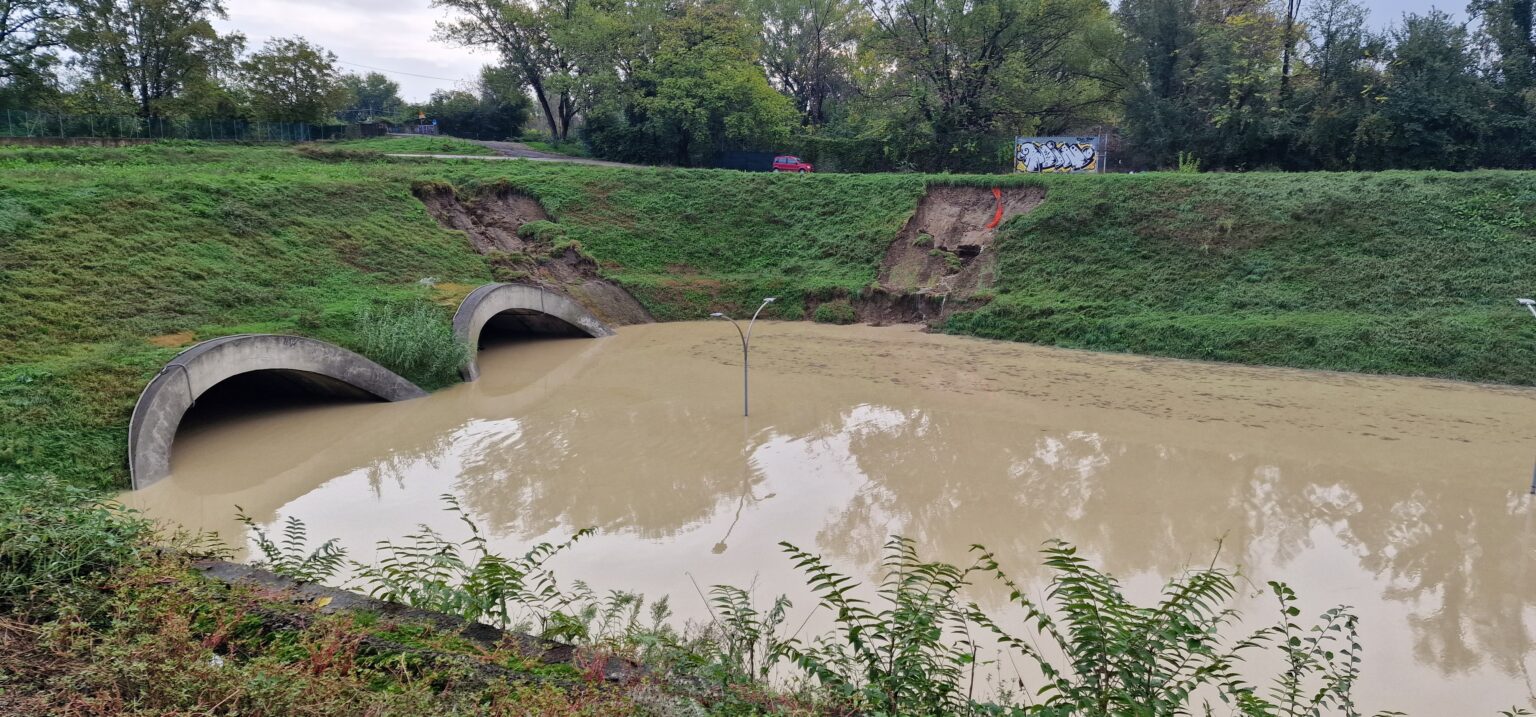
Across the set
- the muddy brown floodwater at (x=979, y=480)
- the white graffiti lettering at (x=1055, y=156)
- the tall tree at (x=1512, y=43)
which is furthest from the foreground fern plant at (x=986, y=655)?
the tall tree at (x=1512, y=43)

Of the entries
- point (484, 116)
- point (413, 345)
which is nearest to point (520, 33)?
point (484, 116)

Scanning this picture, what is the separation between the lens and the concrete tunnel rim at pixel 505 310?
22.1m

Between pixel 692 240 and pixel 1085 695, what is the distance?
2986cm

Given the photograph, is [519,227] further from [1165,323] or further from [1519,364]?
[1519,364]

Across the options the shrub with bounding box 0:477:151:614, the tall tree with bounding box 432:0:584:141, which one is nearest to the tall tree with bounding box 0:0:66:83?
the tall tree with bounding box 432:0:584:141

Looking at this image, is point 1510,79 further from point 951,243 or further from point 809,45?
point 809,45

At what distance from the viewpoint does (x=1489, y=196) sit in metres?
25.6

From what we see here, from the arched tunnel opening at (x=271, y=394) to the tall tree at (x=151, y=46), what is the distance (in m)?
25.3

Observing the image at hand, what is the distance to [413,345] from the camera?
65.7 ft

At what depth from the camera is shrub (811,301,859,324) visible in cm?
3062

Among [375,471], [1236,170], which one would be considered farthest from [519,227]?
[1236,170]

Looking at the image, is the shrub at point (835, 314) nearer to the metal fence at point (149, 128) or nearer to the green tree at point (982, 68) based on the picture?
the green tree at point (982, 68)

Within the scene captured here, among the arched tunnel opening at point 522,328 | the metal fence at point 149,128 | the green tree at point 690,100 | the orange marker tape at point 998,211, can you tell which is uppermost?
the green tree at point 690,100

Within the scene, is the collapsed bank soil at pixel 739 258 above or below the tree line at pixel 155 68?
below
